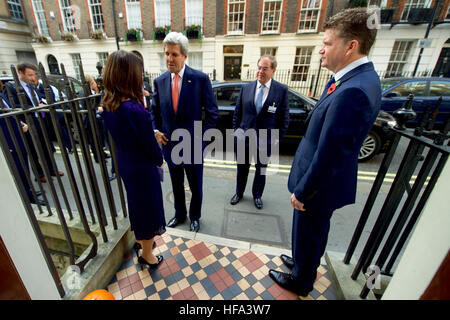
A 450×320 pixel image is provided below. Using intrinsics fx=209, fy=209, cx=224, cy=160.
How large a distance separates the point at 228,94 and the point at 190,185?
3.30m

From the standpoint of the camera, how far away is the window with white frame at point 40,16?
15320mm

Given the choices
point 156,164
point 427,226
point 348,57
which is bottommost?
point 156,164

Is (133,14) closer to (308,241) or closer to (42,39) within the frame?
(42,39)

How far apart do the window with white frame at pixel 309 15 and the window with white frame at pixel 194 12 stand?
19.8 ft

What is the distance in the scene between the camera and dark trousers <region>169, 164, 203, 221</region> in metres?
2.42

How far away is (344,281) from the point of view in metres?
1.78

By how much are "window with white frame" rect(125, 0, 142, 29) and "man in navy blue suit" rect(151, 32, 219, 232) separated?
50.1 ft

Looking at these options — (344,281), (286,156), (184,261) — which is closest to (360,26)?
(344,281)

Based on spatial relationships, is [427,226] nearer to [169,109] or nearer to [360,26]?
[360,26]

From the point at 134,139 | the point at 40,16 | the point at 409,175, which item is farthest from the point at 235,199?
the point at 40,16

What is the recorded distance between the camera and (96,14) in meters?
14.6

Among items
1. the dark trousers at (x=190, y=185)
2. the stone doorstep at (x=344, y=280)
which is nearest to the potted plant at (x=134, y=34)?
the dark trousers at (x=190, y=185)

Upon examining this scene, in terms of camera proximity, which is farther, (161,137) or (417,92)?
(417,92)
